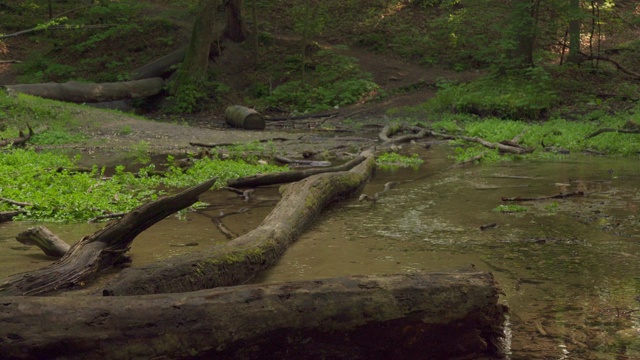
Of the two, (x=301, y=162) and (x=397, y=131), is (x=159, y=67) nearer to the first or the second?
(x=397, y=131)

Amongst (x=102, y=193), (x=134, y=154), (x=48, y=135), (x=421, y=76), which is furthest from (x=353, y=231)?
(x=421, y=76)

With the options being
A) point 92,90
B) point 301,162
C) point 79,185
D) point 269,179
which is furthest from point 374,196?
point 92,90

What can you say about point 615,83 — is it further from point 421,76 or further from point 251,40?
point 251,40

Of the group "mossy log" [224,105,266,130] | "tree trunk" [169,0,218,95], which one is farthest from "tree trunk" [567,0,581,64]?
"tree trunk" [169,0,218,95]

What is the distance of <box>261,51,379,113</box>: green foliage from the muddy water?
1411 cm

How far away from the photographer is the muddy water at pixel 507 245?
16.0 feet

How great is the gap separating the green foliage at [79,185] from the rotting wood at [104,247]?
2.45 metres

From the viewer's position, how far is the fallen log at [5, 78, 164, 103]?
22703 mm

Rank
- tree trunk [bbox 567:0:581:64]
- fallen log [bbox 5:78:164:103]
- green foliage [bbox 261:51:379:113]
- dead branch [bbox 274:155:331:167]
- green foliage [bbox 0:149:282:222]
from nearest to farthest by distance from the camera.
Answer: green foliage [bbox 0:149:282:222]
dead branch [bbox 274:155:331:167]
tree trunk [bbox 567:0:581:64]
fallen log [bbox 5:78:164:103]
green foliage [bbox 261:51:379:113]

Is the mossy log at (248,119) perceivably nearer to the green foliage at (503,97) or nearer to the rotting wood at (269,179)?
the green foliage at (503,97)

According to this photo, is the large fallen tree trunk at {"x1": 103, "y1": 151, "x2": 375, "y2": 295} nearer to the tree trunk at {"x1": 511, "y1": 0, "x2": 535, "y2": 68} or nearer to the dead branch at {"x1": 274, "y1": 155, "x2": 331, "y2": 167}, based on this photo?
the dead branch at {"x1": 274, "y1": 155, "x2": 331, "y2": 167}

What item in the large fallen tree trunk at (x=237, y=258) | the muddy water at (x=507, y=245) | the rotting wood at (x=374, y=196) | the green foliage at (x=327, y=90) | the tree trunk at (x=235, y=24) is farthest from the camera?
the tree trunk at (x=235, y=24)

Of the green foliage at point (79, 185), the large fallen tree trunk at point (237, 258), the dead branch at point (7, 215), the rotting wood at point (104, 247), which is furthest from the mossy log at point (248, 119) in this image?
the rotting wood at point (104, 247)

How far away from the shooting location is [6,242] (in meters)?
7.29
